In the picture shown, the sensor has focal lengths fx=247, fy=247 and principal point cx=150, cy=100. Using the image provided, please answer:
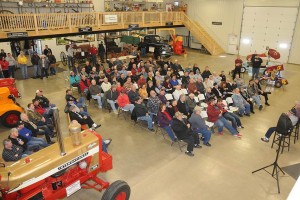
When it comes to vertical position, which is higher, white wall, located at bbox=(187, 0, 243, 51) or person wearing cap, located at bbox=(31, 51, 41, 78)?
white wall, located at bbox=(187, 0, 243, 51)

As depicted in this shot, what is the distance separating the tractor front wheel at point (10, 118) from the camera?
8578 mm

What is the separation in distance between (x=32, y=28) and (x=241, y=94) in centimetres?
1079

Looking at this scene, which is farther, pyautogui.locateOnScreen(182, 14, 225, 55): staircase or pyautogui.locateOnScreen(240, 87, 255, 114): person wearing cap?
pyautogui.locateOnScreen(182, 14, 225, 55): staircase

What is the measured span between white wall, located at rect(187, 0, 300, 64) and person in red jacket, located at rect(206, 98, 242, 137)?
1392 cm

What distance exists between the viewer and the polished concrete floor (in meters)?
5.78

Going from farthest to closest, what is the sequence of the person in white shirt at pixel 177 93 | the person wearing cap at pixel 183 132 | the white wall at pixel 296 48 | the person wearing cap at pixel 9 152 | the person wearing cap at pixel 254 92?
the white wall at pixel 296 48 → the person wearing cap at pixel 254 92 → the person in white shirt at pixel 177 93 → the person wearing cap at pixel 183 132 → the person wearing cap at pixel 9 152

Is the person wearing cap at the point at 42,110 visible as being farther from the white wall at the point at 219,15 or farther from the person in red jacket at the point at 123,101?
the white wall at the point at 219,15

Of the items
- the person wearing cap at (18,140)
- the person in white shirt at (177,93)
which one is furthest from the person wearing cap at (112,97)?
the person wearing cap at (18,140)

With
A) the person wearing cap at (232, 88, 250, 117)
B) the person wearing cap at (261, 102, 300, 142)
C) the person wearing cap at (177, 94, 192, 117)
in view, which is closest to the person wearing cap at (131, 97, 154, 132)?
the person wearing cap at (177, 94, 192, 117)

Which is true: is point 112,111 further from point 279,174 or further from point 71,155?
point 279,174

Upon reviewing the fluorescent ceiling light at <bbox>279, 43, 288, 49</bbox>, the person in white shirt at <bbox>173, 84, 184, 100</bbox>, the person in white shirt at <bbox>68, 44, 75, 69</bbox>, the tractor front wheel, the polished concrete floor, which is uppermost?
the fluorescent ceiling light at <bbox>279, 43, 288, 49</bbox>

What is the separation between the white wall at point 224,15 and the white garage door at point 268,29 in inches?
Answer: 15.0

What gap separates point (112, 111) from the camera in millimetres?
10133

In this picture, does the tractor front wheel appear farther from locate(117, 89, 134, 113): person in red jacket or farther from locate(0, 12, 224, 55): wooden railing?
locate(0, 12, 224, 55): wooden railing
